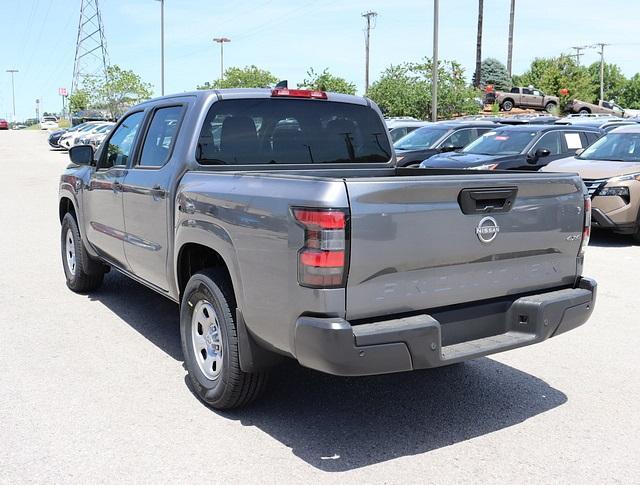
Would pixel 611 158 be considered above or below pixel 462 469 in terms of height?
above

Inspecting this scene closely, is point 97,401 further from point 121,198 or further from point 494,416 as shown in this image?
point 494,416

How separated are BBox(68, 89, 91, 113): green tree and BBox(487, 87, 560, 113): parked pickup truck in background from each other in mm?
40374

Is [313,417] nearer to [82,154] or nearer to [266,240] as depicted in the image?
[266,240]

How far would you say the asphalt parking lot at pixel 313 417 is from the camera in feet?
11.8

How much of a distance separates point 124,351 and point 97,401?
103cm

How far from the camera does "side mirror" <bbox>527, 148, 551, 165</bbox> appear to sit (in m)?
13.0

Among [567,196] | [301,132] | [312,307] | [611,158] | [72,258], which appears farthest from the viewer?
[611,158]

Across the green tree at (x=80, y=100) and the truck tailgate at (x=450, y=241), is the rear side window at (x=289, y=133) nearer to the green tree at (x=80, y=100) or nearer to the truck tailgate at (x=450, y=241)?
the truck tailgate at (x=450, y=241)

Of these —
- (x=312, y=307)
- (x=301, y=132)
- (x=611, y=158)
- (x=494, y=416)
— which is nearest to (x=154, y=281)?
(x=301, y=132)

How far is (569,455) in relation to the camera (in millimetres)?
3764

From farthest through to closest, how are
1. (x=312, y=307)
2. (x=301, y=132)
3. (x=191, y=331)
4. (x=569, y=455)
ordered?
(x=301, y=132), (x=191, y=331), (x=569, y=455), (x=312, y=307)

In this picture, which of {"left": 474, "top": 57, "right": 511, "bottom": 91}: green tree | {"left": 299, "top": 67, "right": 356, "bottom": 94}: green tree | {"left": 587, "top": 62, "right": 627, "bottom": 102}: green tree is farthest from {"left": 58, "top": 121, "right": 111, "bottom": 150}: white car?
{"left": 587, "top": 62, "right": 627, "bottom": 102}: green tree

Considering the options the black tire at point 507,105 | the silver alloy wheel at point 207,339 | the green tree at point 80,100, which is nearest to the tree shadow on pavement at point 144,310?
the silver alloy wheel at point 207,339

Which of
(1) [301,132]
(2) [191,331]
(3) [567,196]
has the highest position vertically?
(1) [301,132]
